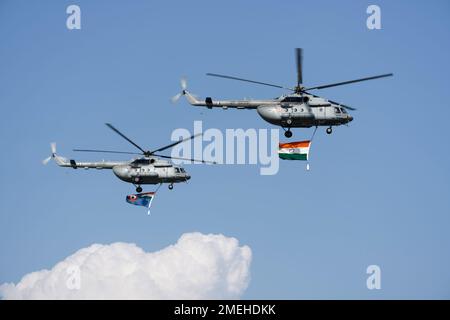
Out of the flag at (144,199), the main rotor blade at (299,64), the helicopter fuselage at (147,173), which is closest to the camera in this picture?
the main rotor blade at (299,64)

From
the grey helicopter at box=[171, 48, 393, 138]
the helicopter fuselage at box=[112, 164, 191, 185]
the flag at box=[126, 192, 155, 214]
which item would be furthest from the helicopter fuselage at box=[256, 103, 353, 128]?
the flag at box=[126, 192, 155, 214]

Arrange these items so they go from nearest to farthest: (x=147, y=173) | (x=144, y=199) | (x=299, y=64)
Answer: (x=299, y=64)
(x=147, y=173)
(x=144, y=199)

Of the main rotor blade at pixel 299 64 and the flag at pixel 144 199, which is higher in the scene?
the main rotor blade at pixel 299 64

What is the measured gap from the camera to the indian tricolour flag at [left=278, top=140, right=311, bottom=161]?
106m

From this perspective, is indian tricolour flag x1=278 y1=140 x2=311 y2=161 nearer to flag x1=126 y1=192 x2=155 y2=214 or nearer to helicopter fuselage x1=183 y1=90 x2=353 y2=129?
helicopter fuselage x1=183 y1=90 x2=353 y2=129

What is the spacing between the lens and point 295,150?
106 meters

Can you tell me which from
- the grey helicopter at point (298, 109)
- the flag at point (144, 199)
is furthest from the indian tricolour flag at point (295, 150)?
the flag at point (144, 199)

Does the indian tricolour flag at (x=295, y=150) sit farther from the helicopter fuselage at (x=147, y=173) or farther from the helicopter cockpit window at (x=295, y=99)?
the helicopter fuselage at (x=147, y=173)

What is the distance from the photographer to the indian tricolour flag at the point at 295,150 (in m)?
106

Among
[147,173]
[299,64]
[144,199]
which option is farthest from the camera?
[144,199]

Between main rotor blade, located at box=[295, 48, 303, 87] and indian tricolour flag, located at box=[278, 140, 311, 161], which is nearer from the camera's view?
main rotor blade, located at box=[295, 48, 303, 87]

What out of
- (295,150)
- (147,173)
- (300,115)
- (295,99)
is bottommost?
(147,173)

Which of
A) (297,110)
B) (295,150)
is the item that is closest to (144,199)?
(295,150)

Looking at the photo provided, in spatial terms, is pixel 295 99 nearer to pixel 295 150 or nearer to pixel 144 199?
pixel 295 150
